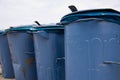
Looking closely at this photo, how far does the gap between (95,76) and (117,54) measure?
46 cm

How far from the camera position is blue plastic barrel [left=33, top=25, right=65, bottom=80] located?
195 inches

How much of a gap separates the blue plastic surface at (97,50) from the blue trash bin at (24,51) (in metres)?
2.47

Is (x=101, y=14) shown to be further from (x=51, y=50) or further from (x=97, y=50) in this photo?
(x=51, y=50)

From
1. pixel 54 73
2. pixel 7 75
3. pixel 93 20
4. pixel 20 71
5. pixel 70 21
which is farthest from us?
pixel 7 75

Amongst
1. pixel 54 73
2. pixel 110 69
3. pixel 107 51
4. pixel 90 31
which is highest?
pixel 90 31

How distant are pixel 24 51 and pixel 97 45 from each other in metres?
2.83

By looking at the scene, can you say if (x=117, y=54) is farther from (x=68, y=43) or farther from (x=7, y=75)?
(x=7, y=75)

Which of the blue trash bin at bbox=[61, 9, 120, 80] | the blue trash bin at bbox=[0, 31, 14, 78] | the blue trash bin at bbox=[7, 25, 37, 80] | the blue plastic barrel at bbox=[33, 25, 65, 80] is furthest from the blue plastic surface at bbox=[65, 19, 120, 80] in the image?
the blue trash bin at bbox=[0, 31, 14, 78]

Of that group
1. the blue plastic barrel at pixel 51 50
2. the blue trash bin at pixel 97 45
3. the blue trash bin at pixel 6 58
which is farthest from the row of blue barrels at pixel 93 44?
the blue trash bin at pixel 6 58

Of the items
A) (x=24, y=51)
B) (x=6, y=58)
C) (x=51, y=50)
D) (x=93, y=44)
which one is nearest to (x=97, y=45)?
(x=93, y=44)

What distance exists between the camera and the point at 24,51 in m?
5.91

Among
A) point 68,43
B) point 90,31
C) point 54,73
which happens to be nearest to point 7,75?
point 54,73

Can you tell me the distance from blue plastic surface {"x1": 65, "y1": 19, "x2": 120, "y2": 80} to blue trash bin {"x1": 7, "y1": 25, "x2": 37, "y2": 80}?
2.47m

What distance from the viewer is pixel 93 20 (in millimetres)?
3455
